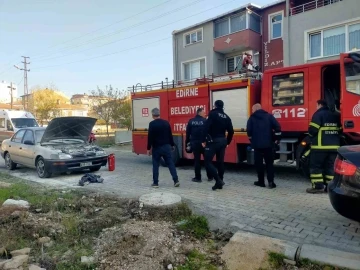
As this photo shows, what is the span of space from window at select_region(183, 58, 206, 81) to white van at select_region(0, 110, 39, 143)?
11.9m

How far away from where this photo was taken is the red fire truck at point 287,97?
6.29 metres

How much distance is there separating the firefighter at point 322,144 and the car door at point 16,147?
8729mm

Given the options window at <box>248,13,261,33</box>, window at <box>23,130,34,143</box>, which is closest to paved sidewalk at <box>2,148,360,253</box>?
window at <box>23,130,34,143</box>

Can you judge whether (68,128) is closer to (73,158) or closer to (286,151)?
(73,158)

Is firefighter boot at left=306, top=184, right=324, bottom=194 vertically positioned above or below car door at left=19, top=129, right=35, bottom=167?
below

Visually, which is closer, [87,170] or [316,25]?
[87,170]

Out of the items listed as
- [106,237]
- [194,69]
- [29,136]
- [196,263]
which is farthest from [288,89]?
[194,69]

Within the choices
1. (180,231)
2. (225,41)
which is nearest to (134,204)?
(180,231)

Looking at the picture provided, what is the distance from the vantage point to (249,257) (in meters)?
3.31

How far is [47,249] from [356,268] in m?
3.47

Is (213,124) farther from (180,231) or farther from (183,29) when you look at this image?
(183,29)

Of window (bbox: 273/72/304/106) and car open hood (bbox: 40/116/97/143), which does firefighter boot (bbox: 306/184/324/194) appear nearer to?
window (bbox: 273/72/304/106)

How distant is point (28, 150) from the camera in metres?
9.46

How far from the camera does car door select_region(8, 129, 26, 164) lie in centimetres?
1008
